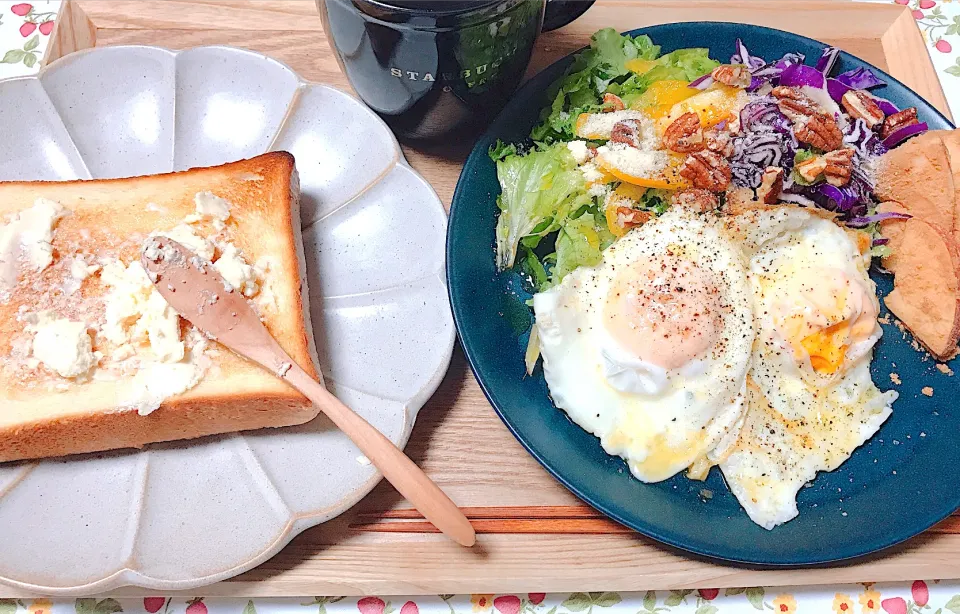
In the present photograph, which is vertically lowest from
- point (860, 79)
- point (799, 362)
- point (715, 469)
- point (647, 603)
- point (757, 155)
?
point (647, 603)

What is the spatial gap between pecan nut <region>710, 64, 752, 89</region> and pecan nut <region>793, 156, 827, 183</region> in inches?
11.9

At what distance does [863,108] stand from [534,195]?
1063 millimetres

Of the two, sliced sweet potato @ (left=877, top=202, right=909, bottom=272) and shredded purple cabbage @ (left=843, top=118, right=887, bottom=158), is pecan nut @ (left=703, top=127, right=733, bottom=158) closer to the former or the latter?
shredded purple cabbage @ (left=843, top=118, right=887, bottom=158)

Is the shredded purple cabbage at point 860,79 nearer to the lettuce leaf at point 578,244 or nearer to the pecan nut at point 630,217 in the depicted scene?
the pecan nut at point 630,217

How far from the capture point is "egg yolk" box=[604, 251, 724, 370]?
1.80 m

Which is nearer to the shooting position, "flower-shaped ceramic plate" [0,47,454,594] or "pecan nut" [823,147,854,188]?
"flower-shaped ceramic plate" [0,47,454,594]

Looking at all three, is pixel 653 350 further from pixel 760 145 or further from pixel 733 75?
pixel 733 75

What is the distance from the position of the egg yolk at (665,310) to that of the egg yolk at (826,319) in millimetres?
194

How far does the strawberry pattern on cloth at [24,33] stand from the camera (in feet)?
8.20

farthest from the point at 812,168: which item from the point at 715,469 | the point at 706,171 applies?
the point at 715,469

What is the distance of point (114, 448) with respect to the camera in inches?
69.1

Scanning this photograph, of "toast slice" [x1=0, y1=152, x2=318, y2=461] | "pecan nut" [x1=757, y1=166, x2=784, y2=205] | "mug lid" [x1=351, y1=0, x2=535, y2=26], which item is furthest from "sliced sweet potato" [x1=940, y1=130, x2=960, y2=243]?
"toast slice" [x1=0, y1=152, x2=318, y2=461]

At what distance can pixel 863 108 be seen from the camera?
2113 millimetres

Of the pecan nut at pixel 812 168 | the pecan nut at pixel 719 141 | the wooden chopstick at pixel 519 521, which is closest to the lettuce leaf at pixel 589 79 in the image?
the pecan nut at pixel 719 141
